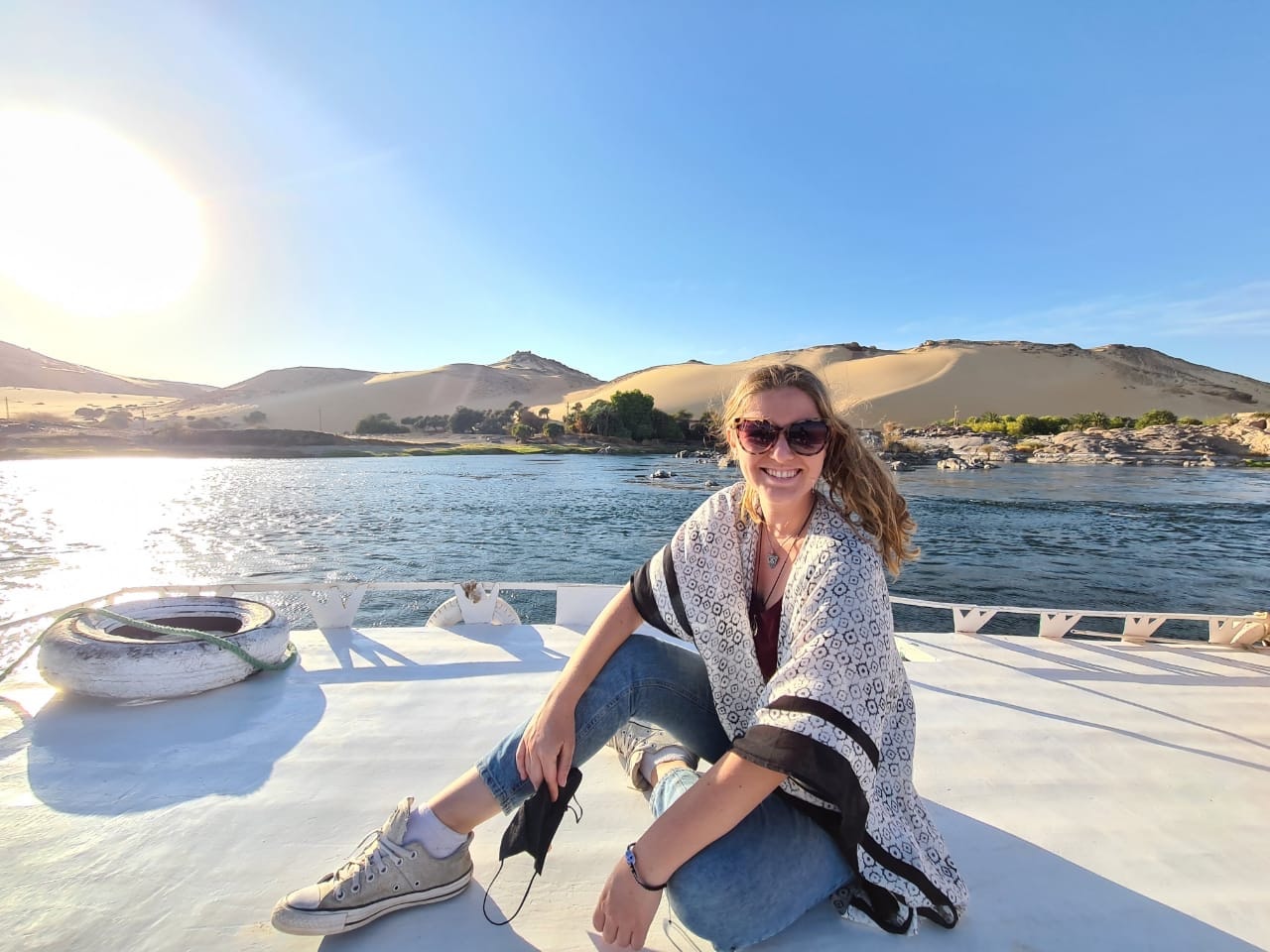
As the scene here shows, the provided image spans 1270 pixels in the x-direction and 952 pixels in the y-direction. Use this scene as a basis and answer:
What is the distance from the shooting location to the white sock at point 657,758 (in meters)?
1.37

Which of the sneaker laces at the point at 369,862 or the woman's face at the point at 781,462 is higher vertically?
the woman's face at the point at 781,462

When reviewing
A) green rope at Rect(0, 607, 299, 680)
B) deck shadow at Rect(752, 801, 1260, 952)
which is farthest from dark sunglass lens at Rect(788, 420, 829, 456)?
green rope at Rect(0, 607, 299, 680)

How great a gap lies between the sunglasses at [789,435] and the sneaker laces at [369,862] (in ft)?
3.23

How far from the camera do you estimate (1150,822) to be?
1.55 meters

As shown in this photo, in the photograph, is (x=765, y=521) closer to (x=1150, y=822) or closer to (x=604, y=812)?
(x=604, y=812)

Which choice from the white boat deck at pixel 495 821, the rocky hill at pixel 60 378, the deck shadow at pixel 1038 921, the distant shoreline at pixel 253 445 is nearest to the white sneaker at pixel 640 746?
the white boat deck at pixel 495 821

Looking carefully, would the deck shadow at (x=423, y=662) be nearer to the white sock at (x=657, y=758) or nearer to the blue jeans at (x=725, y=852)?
the white sock at (x=657, y=758)

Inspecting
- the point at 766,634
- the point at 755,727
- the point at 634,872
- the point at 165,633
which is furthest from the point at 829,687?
the point at 165,633

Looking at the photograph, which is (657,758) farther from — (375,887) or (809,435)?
(809,435)

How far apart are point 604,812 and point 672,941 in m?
0.42

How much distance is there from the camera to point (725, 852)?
95 cm

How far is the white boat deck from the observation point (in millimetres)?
1168

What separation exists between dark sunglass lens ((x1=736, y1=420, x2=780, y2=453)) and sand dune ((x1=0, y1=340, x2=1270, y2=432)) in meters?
48.6

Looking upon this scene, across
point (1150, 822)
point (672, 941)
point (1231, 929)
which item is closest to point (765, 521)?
point (672, 941)
